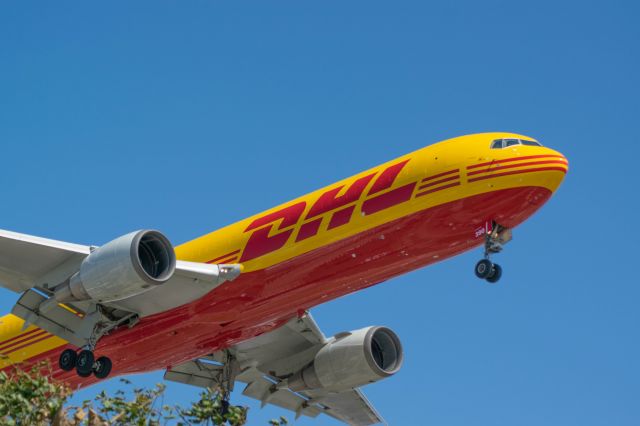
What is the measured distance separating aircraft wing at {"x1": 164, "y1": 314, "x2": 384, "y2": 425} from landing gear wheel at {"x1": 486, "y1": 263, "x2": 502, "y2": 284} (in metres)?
8.64

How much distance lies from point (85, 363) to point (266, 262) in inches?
237

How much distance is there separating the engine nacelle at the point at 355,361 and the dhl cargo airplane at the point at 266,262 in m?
0.10

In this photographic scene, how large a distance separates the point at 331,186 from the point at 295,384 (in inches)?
381

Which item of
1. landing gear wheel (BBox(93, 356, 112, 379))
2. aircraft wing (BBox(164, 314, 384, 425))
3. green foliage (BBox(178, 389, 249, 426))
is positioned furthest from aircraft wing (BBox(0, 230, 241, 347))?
green foliage (BBox(178, 389, 249, 426))

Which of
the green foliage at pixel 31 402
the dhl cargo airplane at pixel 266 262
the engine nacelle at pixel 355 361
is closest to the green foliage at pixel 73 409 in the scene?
the green foliage at pixel 31 402

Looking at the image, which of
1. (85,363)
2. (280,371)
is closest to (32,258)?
(85,363)

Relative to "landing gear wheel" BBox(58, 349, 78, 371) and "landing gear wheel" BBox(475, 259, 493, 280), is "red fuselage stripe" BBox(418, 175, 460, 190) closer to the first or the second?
"landing gear wheel" BBox(475, 259, 493, 280)

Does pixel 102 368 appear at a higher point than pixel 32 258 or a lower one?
lower

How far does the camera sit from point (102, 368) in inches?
1234

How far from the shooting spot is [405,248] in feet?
93.0

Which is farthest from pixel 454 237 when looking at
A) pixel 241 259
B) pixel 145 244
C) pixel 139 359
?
pixel 139 359

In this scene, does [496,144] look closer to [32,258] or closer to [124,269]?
[124,269]

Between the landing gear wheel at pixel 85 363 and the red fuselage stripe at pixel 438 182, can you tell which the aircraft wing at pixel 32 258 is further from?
the red fuselage stripe at pixel 438 182

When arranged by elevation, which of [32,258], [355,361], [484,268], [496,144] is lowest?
[32,258]
